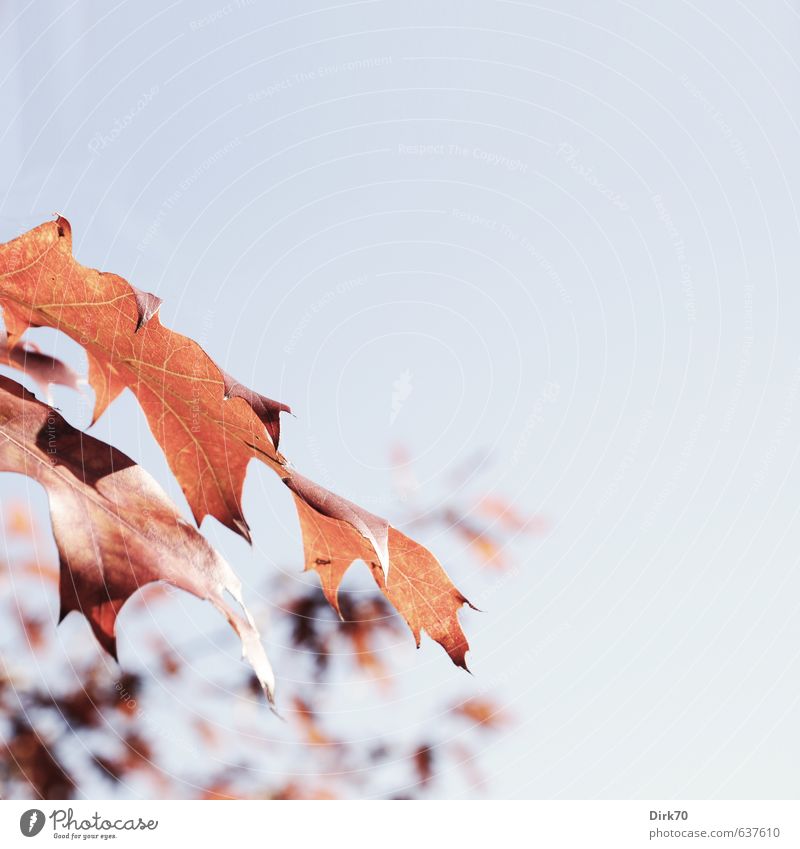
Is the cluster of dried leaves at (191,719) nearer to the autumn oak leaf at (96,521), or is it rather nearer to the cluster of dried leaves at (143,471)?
the cluster of dried leaves at (143,471)

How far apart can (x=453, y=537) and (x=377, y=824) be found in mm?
255

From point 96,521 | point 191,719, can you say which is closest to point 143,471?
point 96,521

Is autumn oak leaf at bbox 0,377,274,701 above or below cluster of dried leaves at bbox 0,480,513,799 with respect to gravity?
above

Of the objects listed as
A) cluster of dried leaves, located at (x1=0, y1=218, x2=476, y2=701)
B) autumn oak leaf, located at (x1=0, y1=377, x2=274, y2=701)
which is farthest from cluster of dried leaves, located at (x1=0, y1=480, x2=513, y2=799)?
autumn oak leaf, located at (x1=0, y1=377, x2=274, y2=701)

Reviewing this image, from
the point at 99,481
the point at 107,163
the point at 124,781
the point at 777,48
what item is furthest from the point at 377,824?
the point at 777,48

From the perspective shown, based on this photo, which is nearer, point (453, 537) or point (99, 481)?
point (99, 481)

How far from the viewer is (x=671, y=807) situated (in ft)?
2.03

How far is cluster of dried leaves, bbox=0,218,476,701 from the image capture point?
52 centimetres

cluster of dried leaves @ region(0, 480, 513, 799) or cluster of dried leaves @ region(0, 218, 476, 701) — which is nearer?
cluster of dried leaves @ region(0, 218, 476, 701)

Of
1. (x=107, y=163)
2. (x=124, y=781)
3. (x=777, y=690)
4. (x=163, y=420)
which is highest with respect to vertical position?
(x=107, y=163)

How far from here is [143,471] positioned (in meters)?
0.57

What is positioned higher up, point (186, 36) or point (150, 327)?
point (186, 36)

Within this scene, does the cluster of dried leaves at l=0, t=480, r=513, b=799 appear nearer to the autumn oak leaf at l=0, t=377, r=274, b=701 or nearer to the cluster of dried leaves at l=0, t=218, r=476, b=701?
the cluster of dried leaves at l=0, t=218, r=476, b=701

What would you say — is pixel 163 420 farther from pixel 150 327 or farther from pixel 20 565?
pixel 20 565
